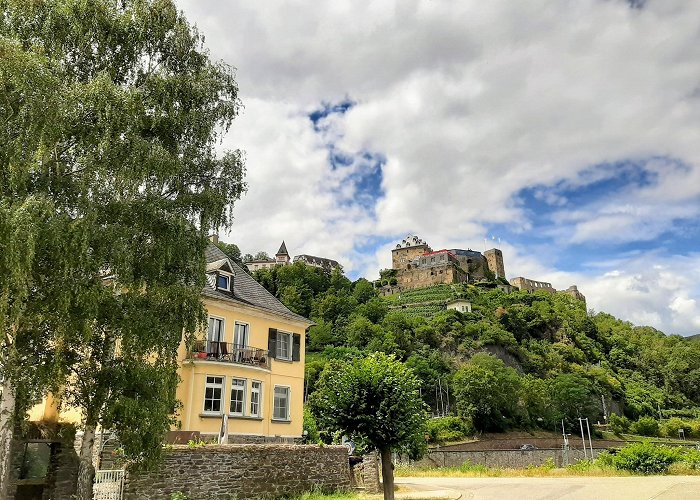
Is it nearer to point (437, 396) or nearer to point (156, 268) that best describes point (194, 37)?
point (156, 268)

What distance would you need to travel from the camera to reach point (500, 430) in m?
78.1

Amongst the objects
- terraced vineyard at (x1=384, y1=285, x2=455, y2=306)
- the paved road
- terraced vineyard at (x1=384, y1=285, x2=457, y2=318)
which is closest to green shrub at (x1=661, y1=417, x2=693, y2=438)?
terraced vineyard at (x1=384, y1=285, x2=457, y2=318)

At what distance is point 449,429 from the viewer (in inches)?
2931

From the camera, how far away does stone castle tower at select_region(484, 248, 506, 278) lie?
544ft

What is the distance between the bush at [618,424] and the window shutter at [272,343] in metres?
82.0

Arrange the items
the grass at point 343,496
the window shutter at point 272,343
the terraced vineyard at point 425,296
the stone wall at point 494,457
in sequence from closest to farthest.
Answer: the grass at point 343,496 → the window shutter at point 272,343 → the stone wall at point 494,457 → the terraced vineyard at point 425,296

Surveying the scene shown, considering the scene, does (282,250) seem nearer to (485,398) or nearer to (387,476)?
(485,398)

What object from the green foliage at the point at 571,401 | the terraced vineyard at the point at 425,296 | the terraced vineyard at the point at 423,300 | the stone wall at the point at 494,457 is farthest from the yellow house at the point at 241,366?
the terraced vineyard at the point at 425,296

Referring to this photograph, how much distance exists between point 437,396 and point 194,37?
8060 cm

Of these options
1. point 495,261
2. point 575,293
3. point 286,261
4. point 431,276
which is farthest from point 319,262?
point 575,293

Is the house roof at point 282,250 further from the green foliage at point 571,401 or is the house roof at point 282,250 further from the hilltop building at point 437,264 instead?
the green foliage at point 571,401

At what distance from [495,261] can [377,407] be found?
156564 mm

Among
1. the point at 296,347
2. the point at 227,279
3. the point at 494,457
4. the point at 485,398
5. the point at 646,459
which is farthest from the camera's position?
the point at 485,398

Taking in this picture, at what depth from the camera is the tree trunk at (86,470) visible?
12.8m
